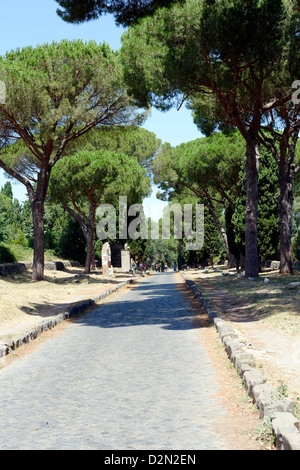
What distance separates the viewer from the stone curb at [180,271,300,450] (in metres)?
3.58

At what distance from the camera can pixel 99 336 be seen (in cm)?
980

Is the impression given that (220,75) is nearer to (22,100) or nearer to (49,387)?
(22,100)

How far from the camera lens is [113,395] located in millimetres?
5480

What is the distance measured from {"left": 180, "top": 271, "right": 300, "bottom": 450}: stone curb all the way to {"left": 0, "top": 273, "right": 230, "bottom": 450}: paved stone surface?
0.41m

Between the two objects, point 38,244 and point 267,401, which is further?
point 38,244

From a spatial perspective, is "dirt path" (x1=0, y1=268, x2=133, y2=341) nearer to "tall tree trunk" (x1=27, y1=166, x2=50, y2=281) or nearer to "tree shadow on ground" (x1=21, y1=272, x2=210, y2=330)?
"tree shadow on ground" (x1=21, y1=272, x2=210, y2=330)

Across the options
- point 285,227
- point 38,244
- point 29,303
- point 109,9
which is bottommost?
point 29,303

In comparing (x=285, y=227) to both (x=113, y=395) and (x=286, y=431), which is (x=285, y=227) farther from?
(x=286, y=431)

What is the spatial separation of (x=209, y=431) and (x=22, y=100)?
1911 cm

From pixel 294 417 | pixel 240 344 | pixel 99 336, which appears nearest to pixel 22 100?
pixel 99 336

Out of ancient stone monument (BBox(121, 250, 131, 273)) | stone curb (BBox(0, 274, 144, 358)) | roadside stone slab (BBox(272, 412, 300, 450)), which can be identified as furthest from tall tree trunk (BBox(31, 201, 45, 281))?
ancient stone monument (BBox(121, 250, 131, 273))

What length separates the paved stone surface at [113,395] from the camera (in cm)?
409

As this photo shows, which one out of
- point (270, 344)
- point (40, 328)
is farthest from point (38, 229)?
point (270, 344)

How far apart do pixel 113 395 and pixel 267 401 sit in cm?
184
